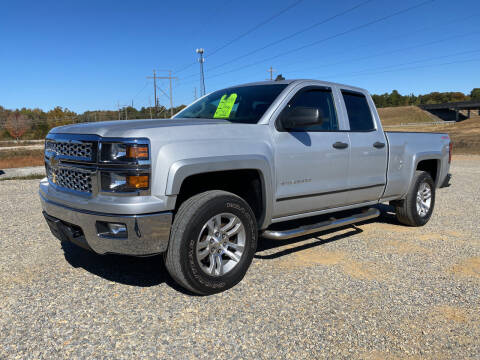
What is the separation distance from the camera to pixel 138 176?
2949 millimetres

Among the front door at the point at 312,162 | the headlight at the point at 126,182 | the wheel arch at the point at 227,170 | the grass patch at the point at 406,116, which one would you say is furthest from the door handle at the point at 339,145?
the grass patch at the point at 406,116

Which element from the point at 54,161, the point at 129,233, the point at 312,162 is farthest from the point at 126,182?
the point at 312,162

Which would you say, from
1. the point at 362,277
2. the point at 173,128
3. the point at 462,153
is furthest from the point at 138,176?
the point at 462,153

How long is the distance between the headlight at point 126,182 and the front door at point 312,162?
1348 mm

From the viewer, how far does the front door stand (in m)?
3.88

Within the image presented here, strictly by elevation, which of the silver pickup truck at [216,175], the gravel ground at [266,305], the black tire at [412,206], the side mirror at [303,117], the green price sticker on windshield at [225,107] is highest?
the green price sticker on windshield at [225,107]

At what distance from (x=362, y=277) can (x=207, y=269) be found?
5.13ft

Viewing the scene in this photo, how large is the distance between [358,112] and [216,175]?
2331mm

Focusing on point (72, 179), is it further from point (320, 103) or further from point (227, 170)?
point (320, 103)

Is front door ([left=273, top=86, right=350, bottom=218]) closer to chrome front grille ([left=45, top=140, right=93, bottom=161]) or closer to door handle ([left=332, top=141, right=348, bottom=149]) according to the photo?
door handle ([left=332, top=141, right=348, bottom=149])

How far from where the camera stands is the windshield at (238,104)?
4109 millimetres

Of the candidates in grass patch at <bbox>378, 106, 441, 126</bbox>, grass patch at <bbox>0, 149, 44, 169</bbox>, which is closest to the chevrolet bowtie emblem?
grass patch at <bbox>0, 149, 44, 169</bbox>

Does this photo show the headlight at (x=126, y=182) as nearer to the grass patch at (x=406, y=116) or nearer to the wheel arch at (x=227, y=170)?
the wheel arch at (x=227, y=170)

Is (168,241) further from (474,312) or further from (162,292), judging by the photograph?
(474,312)
